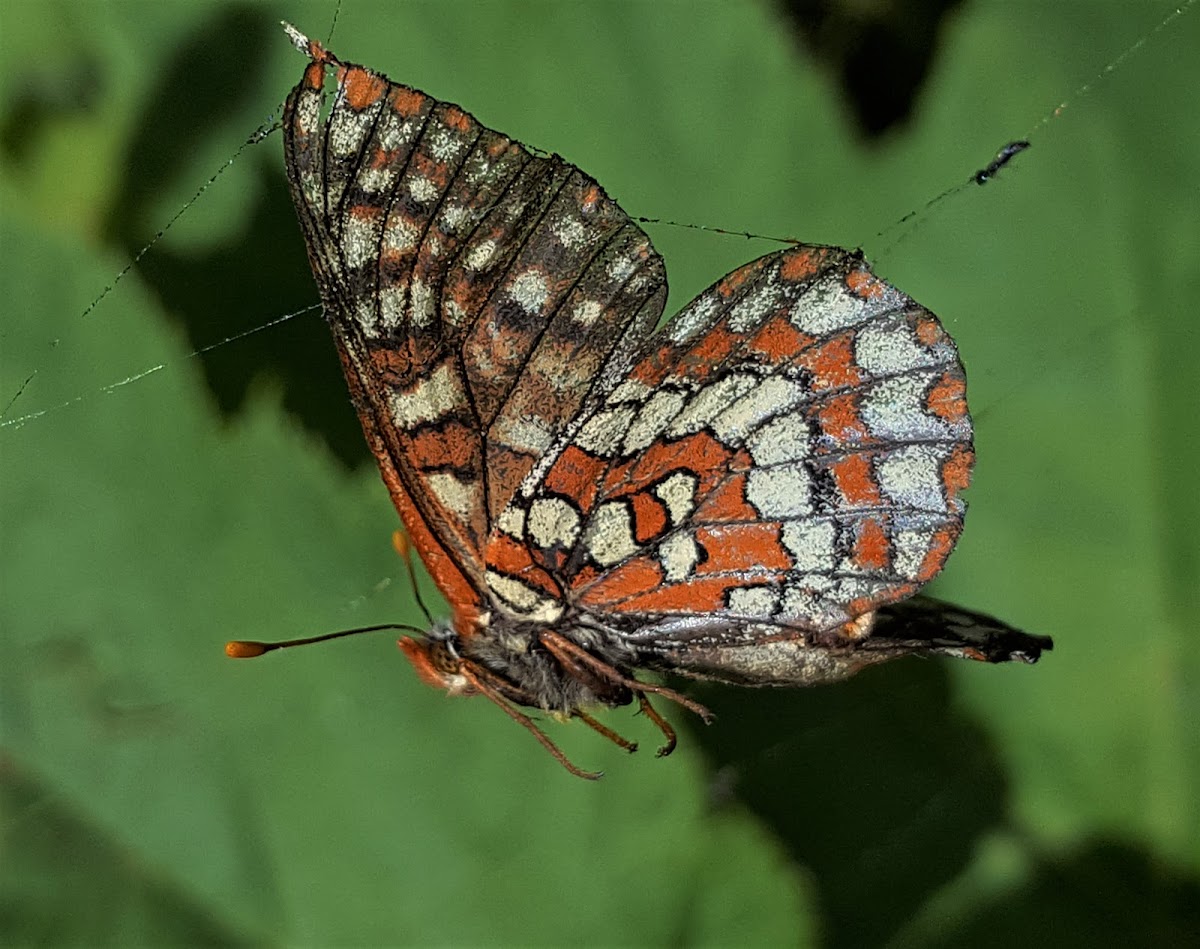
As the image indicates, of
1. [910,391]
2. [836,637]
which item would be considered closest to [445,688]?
[836,637]

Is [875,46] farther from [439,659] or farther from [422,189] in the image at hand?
[439,659]

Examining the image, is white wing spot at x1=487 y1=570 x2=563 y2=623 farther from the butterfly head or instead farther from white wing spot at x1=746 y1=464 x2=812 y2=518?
white wing spot at x1=746 y1=464 x2=812 y2=518

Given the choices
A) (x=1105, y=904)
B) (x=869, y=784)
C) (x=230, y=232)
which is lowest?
(x=1105, y=904)

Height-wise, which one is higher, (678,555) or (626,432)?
(626,432)

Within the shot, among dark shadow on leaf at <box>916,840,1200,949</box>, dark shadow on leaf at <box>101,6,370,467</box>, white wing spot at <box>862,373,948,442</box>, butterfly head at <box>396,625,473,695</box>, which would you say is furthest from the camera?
dark shadow on leaf at <box>916,840,1200,949</box>

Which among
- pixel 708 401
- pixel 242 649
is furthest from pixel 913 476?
pixel 242 649

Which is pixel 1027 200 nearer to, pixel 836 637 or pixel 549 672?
pixel 836 637

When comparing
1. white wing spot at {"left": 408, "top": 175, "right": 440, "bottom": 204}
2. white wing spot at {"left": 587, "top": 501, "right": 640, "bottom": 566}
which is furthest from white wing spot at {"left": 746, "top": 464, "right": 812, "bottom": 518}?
white wing spot at {"left": 408, "top": 175, "right": 440, "bottom": 204}
